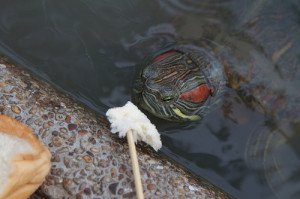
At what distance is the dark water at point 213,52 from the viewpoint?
3609 millimetres

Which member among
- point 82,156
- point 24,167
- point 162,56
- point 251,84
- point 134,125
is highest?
point 251,84

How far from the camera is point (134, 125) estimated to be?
2850 mm

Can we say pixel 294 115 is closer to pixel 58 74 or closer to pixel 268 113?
pixel 268 113

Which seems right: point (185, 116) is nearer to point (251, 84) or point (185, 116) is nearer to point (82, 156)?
point (251, 84)

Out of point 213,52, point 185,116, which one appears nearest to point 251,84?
point 213,52

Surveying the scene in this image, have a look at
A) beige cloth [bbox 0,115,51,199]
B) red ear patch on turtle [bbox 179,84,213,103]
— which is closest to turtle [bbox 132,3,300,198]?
red ear patch on turtle [bbox 179,84,213,103]

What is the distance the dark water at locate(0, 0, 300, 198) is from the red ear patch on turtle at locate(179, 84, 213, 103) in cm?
16

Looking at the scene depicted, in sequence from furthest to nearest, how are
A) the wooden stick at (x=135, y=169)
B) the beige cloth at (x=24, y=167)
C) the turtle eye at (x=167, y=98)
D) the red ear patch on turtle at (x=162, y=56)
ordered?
the red ear patch on turtle at (x=162, y=56) < the turtle eye at (x=167, y=98) < the wooden stick at (x=135, y=169) < the beige cloth at (x=24, y=167)

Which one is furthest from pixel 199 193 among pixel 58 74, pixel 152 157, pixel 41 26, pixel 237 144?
pixel 41 26

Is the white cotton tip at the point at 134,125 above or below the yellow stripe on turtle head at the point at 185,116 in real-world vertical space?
below

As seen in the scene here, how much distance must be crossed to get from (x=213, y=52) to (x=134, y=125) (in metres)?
1.33

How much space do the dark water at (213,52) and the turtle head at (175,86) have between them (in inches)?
4.9

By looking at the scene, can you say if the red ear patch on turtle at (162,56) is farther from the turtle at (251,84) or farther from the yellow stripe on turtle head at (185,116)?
the yellow stripe on turtle head at (185,116)

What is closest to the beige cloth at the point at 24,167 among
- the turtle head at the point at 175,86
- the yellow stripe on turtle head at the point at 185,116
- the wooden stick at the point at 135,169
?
the wooden stick at the point at 135,169
